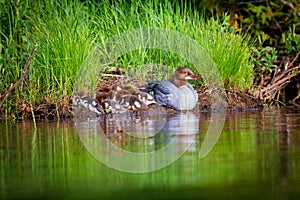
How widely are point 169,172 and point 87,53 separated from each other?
213 inches

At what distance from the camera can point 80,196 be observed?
422cm

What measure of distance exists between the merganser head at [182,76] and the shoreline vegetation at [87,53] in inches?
16.8

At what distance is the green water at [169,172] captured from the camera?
14.0ft

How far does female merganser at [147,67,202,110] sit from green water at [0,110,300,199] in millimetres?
2830

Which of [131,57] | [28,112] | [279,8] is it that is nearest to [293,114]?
[131,57]

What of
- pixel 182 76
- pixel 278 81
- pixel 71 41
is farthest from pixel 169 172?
pixel 278 81

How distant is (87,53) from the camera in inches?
403

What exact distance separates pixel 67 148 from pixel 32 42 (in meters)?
4.14

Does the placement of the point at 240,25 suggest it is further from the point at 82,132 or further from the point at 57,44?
the point at 82,132

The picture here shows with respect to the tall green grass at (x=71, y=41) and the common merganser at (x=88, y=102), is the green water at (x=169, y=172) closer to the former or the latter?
the common merganser at (x=88, y=102)

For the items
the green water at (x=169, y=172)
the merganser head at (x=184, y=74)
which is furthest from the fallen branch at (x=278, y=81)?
the green water at (x=169, y=172)

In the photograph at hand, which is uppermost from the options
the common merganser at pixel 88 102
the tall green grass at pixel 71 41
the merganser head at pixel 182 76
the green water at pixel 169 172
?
the tall green grass at pixel 71 41

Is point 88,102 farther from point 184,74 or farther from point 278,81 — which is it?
point 278,81

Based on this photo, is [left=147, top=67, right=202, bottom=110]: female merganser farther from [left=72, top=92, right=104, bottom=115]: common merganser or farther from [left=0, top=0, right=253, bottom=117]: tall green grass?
[left=72, top=92, right=104, bottom=115]: common merganser
